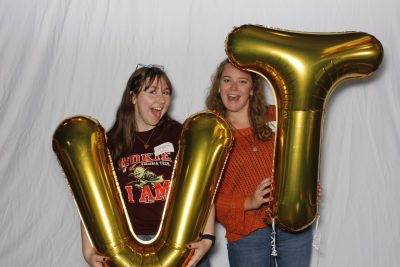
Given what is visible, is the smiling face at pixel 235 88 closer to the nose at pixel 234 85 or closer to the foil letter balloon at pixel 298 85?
the nose at pixel 234 85

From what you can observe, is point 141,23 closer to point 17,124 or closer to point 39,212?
point 17,124

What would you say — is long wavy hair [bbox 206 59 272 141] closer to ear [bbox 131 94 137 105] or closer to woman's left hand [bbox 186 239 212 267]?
ear [bbox 131 94 137 105]

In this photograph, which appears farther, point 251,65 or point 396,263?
point 396,263

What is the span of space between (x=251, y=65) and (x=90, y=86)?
83 cm

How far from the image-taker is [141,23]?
2201 millimetres

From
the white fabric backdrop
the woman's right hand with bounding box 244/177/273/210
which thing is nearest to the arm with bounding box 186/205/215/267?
the woman's right hand with bounding box 244/177/273/210

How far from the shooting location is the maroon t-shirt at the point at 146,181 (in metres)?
1.66

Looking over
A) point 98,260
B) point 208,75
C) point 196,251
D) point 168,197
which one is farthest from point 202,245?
point 208,75

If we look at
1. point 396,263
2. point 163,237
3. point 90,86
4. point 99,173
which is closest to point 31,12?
point 90,86

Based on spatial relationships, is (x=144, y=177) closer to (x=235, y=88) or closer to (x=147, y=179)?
(x=147, y=179)

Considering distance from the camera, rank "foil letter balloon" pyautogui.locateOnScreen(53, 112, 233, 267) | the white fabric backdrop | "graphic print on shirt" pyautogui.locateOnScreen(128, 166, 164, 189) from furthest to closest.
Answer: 1. the white fabric backdrop
2. "graphic print on shirt" pyautogui.locateOnScreen(128, 166, 164, 189)
3. "foil letter balloon" pyautogui.locateOnScreen(53, 112, 233, 267)

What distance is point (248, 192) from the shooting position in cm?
174

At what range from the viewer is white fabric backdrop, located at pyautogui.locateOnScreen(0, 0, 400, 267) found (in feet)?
7.22

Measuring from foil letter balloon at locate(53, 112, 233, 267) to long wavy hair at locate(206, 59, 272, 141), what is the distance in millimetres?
186
